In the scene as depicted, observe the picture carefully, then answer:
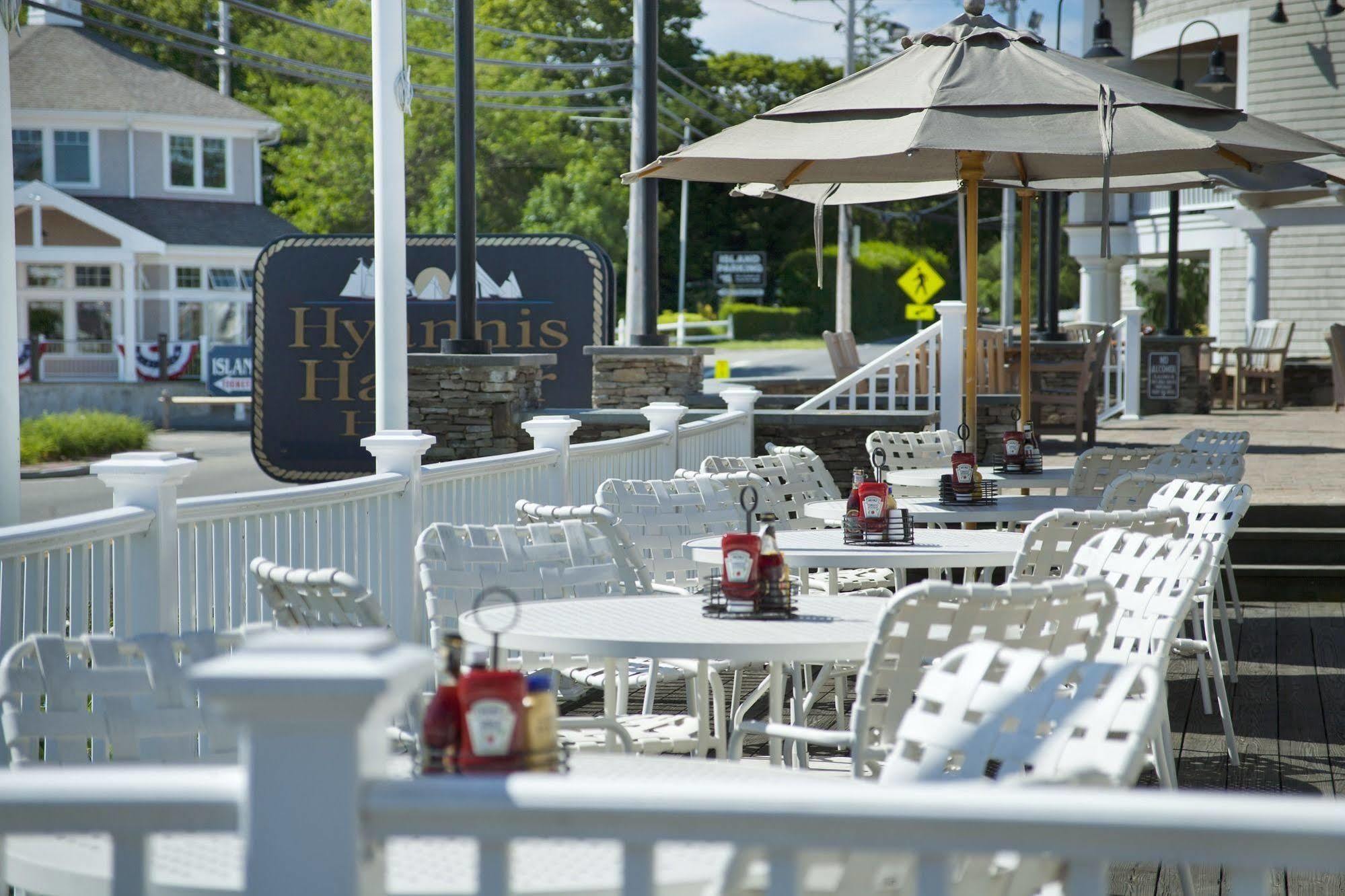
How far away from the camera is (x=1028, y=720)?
2.04 m

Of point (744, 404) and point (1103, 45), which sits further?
point (1103, 45)

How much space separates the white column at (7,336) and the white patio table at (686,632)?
14.3ft

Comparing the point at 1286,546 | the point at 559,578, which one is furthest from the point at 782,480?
the point at 1286,546

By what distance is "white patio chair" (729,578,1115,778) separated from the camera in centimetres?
284

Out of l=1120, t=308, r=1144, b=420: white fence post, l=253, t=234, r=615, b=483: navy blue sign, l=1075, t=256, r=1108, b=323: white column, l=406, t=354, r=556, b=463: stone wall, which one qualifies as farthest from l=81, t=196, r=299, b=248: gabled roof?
l=406, t=354, r=556, b=463: stone wall

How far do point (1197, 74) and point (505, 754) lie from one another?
96.1 feet

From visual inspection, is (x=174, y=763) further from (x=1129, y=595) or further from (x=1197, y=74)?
(x=1197, y=74)

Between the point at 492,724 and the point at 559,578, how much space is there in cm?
221

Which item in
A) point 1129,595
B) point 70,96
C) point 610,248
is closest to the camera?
point 1129,595

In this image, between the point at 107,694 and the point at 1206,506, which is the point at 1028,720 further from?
the point at 1206,506

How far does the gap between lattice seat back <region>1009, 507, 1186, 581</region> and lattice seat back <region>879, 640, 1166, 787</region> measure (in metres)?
1.98

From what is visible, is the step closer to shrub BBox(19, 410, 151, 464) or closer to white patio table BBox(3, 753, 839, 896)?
white patio table BBox(3, 753, 839, 896)

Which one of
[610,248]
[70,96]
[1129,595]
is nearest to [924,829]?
[1129,595]

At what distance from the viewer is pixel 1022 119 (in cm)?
577
